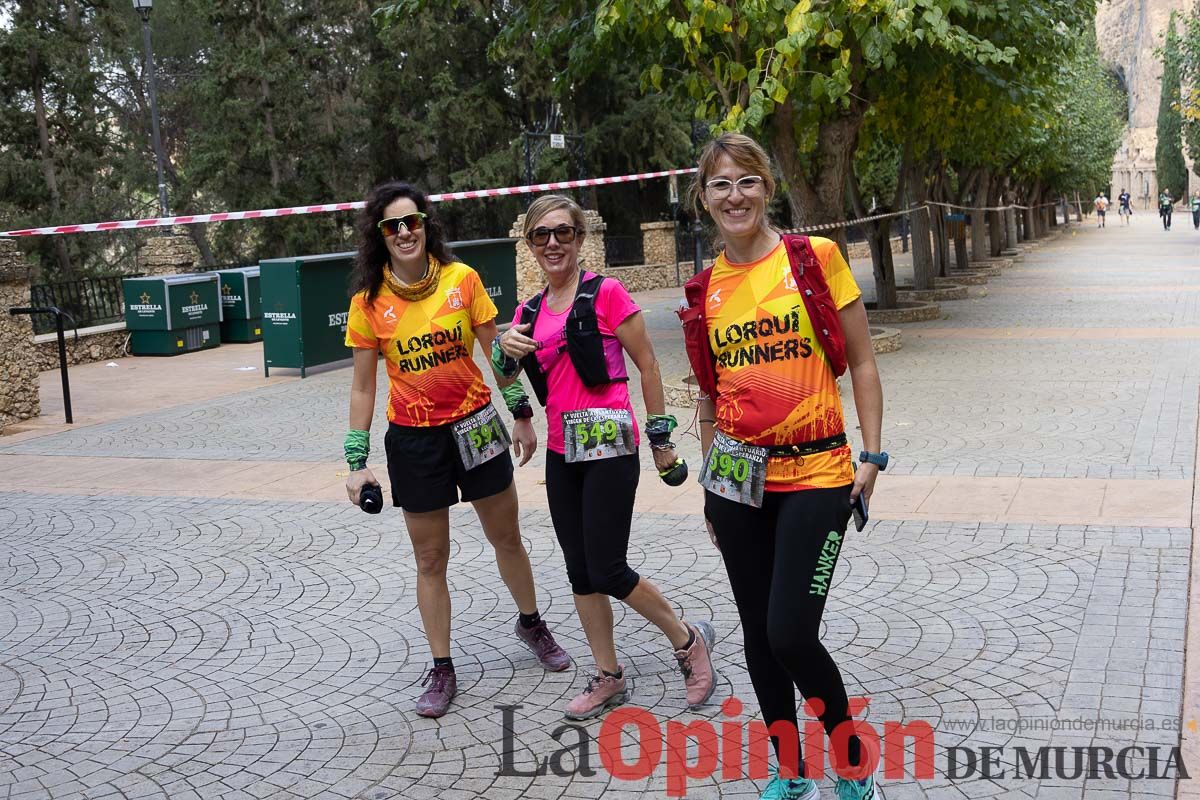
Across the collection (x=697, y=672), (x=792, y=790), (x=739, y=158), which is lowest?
(x=792, y=790)

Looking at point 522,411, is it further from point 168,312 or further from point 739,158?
point 168,312

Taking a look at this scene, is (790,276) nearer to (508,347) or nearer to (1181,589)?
(508,347)

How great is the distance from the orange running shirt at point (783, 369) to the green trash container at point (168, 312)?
16.3 m

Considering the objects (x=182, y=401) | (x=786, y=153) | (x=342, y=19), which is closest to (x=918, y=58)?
(x=786, y=153)

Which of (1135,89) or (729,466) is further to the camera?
(1135,89)

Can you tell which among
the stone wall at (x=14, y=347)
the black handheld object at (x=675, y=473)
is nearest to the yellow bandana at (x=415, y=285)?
the black handheld object at (x=675, y=473)

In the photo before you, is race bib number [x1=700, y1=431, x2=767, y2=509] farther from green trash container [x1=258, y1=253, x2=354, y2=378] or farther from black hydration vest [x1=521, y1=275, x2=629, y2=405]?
green trash container [x1=258, y1=253, x2=354, y2=378]

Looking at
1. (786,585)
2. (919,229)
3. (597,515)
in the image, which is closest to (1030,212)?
(919,229)

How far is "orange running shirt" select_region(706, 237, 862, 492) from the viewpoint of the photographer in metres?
3.54

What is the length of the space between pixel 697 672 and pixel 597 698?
15.0 inches

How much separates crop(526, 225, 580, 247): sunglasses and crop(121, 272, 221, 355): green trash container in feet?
50.0

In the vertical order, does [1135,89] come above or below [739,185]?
above

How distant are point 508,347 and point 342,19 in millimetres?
32737

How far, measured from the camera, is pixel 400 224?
4.64 meters
